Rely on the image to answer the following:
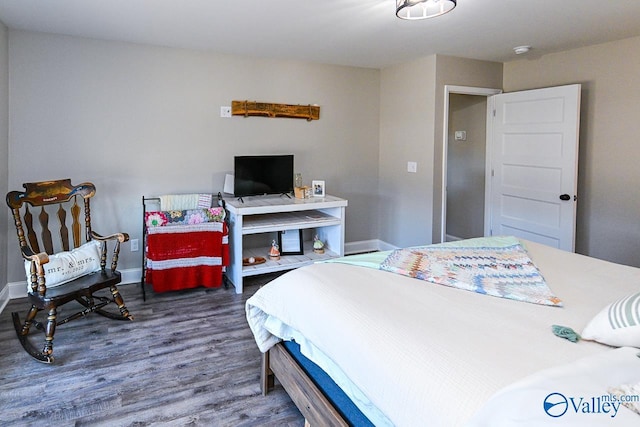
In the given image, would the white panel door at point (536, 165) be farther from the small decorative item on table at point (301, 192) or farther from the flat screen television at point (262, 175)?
the flat screen television at point (262, 175)

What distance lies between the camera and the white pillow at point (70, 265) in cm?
277

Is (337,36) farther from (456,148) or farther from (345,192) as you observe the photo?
(456,148)

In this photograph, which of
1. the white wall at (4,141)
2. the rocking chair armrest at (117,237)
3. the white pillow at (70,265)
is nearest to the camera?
the white pillow at (70,265)

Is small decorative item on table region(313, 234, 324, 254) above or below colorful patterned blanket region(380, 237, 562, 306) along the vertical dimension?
below

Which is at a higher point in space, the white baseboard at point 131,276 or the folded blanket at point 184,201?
the folded blanket at point 184,201

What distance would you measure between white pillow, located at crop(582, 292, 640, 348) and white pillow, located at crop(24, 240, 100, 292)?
9.62ft

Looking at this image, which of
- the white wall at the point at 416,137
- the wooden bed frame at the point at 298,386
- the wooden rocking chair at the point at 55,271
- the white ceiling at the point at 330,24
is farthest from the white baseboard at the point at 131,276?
the wooden bed frame at the point at 298,386

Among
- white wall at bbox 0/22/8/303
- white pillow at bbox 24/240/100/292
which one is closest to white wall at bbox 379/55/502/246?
white pillow at bbox 24/240/100/292

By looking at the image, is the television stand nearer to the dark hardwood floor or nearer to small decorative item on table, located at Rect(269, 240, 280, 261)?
small decorative item on table, located at Rect(269, 240, 280, 261)

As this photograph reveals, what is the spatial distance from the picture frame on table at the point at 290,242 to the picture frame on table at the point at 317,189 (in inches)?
17.9

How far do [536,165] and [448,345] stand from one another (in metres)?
3.65

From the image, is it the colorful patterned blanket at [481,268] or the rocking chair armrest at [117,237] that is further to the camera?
the rocking chair armrest at [117,237]

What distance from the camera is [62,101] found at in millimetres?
3719

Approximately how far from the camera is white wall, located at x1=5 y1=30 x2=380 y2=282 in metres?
3.65
